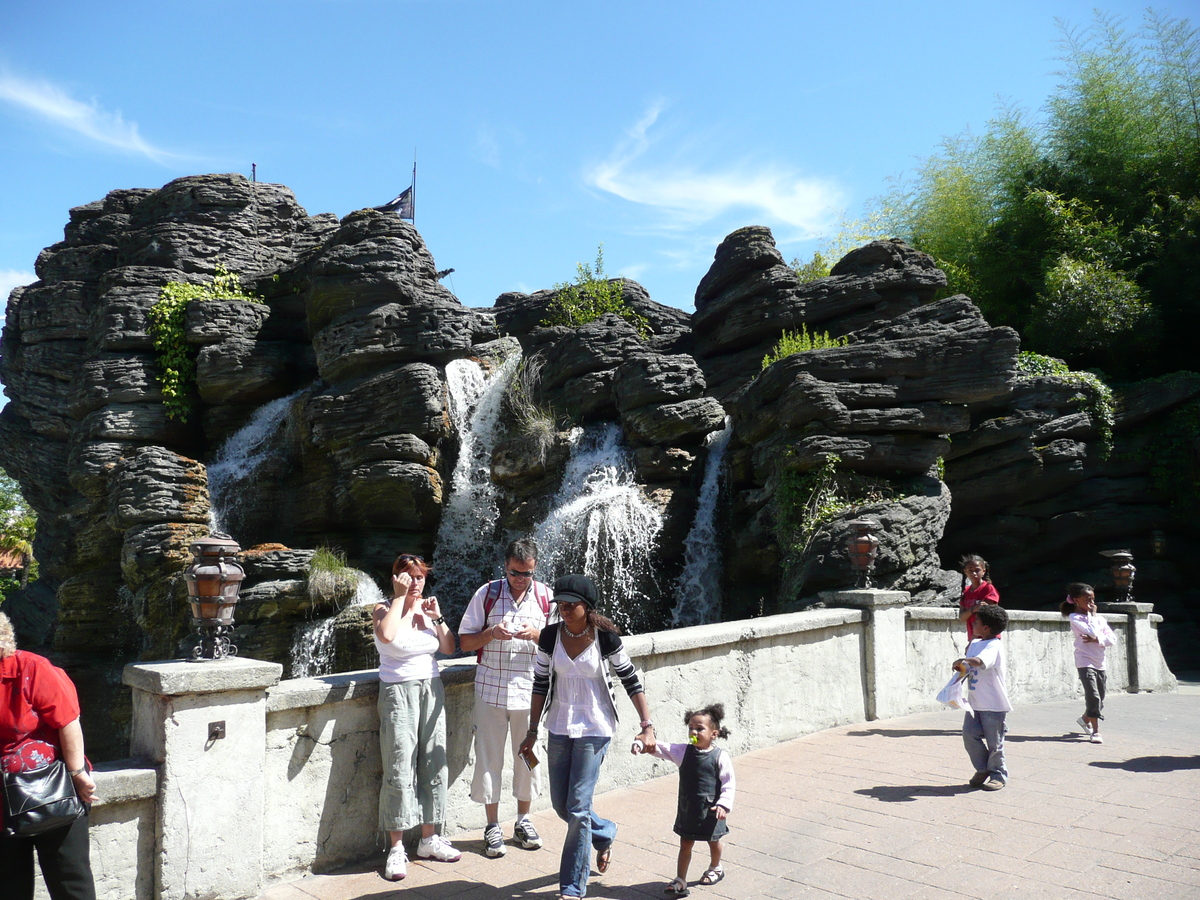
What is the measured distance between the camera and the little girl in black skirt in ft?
13.7

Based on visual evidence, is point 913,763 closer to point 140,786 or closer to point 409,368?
point 140,786

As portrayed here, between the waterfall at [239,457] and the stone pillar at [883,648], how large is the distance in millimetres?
12921

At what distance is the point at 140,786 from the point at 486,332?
1818 cm

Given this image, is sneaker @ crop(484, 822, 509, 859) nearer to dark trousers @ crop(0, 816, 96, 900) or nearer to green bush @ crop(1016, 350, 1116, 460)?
dark trousers @ crop(0, 816, 96, 900)

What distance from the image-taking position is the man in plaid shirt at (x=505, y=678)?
4.92 meters

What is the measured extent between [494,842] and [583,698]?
117cm

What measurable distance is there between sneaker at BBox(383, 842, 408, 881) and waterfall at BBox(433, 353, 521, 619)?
11.9m

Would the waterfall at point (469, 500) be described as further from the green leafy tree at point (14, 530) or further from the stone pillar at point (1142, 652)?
the green leafy tree at point (14, 530)

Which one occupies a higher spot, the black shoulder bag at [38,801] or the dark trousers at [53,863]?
the black shoulder bag at [38,801]

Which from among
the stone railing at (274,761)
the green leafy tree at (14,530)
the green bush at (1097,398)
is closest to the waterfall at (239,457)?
the stone railing at (274,761)

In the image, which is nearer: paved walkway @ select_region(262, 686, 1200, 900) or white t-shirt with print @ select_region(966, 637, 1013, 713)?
paved walkway @ select_region(262, 686, 1200, 900)

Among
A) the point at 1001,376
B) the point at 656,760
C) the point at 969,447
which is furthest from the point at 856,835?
the point at 969,447

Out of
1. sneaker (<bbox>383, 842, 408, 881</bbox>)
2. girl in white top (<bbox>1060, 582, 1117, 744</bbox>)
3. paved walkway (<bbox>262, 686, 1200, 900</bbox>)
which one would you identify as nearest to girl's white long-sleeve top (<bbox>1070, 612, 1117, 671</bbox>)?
girl in white top (<bbox>1060, 582, 1117, 744</bbox>)

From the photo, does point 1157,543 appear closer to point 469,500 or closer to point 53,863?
point 469,500
